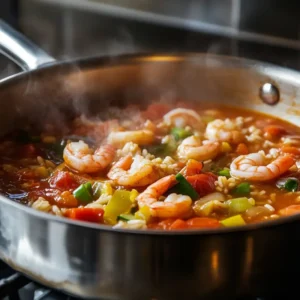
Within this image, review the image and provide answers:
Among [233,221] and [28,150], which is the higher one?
[28,150]

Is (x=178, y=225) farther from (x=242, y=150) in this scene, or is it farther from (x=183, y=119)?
(x=183, y=119)

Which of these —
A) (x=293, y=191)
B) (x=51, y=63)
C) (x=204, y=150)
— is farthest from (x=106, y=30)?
(x=293, y=191)

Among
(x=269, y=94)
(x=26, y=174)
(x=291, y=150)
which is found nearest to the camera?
(x=26, y=174)

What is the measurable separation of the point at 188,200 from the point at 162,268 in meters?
0.35

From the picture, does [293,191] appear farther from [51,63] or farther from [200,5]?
[200,5]

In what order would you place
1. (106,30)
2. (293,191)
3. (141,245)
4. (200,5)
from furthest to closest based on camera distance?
(106,30)
(200,5)
(293,191)
(141,245)

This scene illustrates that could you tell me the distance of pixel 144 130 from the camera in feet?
7.27

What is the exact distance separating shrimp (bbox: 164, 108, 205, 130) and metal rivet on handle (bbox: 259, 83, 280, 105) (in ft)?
0.88

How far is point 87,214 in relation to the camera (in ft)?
5.38

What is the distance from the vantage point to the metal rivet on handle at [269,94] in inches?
92.4

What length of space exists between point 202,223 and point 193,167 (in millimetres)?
347

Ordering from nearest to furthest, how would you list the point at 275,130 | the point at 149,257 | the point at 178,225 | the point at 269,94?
the point at 149,257 < the point at 178,225 < the point at 275,130 < the point at 269,94

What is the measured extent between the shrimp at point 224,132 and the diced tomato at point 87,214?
643 millimetres

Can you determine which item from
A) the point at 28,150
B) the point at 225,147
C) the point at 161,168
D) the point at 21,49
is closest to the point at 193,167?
the point at 161,168
